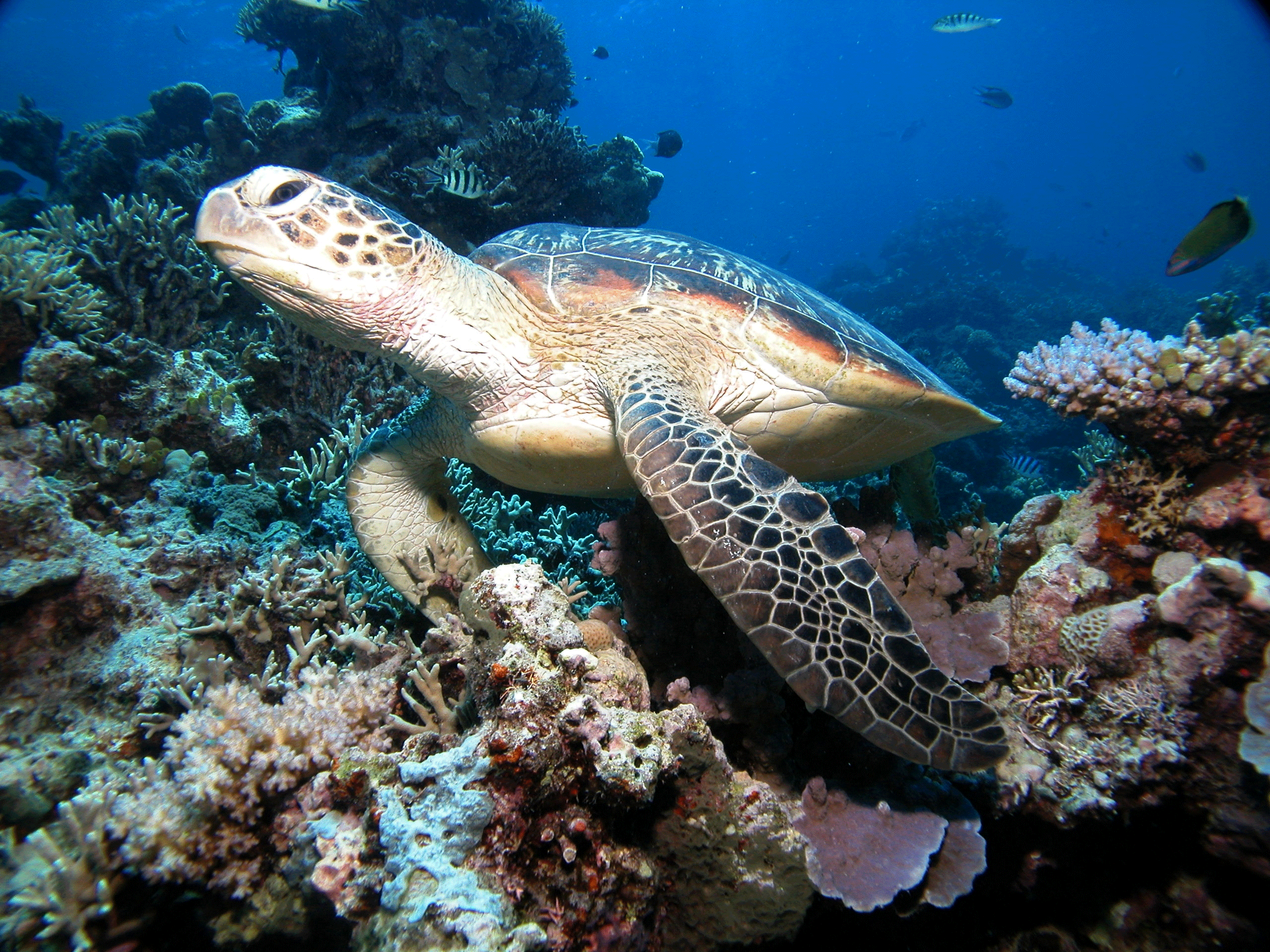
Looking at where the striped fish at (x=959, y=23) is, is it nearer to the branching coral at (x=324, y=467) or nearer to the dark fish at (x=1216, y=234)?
the dark fish at (x=1216, y=234)

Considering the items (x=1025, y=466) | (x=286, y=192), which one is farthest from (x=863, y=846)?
(x=1025, y=466)

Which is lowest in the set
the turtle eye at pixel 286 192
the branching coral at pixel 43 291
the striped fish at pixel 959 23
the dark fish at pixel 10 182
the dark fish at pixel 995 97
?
the turtle eye at pixel 286 192

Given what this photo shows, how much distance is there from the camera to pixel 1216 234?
164 inches

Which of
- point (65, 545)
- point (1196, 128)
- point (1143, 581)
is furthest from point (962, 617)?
point (1196, 128)

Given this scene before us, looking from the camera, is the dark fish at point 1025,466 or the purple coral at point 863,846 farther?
the dark fish at point 1025,466

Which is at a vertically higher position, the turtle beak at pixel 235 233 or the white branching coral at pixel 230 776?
the turtle beak at pixel 235 233

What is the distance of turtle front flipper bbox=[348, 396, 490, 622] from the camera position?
300cm

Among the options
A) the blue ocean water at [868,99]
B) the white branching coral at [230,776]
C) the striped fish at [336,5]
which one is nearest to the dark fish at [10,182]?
the striped fish at [336,5]

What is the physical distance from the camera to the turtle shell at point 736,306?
2.79 m

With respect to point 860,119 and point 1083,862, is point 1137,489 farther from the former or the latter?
point 860,119

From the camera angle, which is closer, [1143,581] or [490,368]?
[1143,581]

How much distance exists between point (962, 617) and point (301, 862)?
258 cm

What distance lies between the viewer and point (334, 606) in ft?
9.36

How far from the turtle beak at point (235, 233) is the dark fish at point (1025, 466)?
33.4ft
